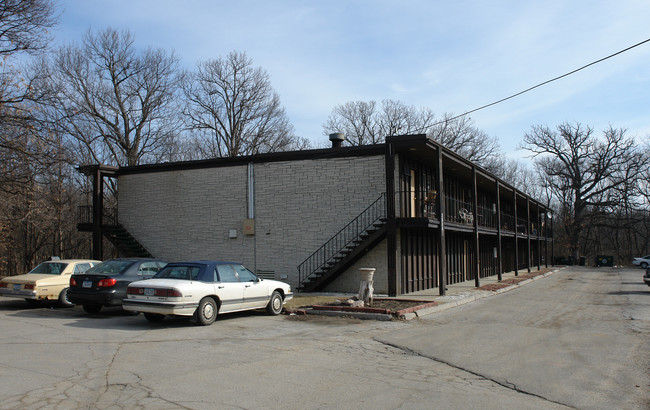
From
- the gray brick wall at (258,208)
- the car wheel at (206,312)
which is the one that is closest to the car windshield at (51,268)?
the car wheel at (206,312)

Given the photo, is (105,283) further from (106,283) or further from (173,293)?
(173,293)

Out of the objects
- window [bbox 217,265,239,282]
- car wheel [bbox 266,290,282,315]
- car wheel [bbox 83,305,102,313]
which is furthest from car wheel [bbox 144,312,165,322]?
car wheel [bbox 266,290,282,315]

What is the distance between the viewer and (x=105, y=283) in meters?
13.5

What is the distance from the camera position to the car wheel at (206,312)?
469 inches

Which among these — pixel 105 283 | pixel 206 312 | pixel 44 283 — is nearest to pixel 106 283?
pixel 105 283

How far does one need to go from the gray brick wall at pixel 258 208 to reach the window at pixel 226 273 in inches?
328

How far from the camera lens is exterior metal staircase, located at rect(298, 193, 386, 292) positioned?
19.4 m

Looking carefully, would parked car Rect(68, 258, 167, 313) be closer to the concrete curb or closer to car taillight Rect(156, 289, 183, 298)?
car taillight Rect(156, 289, 183, 298)

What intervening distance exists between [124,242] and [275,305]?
13961 mm

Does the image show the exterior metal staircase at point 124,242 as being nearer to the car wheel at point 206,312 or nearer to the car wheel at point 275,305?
the car wheel at point 275,305

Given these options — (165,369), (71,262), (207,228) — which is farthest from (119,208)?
(165,369)

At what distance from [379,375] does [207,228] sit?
17612mm

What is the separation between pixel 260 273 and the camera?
2238 centimetres

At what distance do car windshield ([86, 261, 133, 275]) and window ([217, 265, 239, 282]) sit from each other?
10.7 ft
